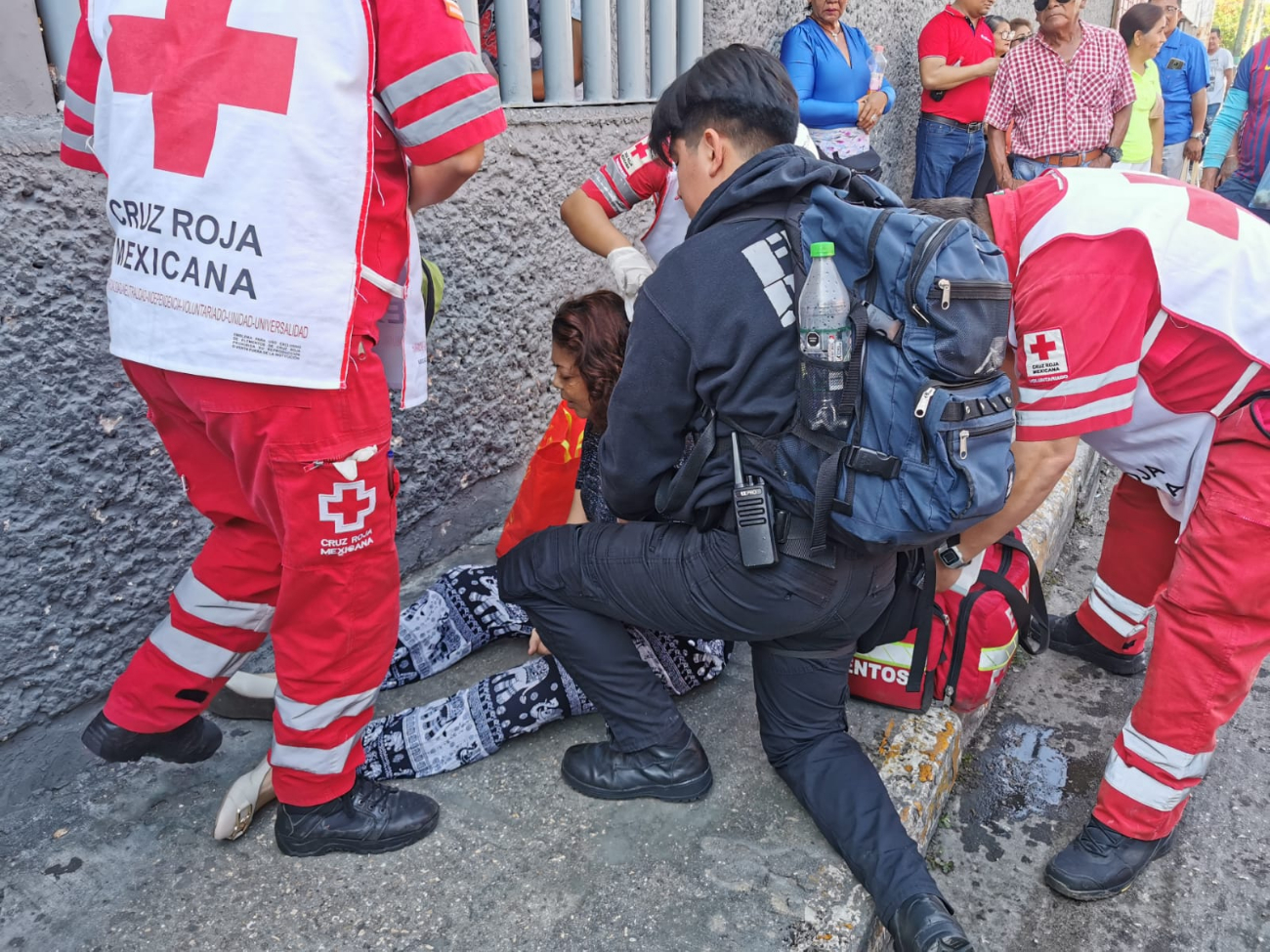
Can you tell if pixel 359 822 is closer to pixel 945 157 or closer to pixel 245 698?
pixel 245 698

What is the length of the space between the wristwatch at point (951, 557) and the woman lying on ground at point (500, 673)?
573 mm

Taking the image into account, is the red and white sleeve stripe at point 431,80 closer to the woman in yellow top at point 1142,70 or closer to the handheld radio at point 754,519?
the handheld radio at point 754,519

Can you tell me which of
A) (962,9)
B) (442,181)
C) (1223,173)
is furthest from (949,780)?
(962,9)

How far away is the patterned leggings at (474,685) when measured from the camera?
2.08 metres

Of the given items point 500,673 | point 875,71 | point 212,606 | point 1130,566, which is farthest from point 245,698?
point 875,71

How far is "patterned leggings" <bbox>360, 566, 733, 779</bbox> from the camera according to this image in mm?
2076

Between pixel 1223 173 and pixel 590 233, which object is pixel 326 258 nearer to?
pixel 590 233

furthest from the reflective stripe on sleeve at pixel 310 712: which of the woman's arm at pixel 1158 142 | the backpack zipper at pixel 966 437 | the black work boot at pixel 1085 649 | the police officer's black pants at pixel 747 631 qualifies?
the woman's arm at pixel 1158 142

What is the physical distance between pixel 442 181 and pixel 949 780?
5.97 feet

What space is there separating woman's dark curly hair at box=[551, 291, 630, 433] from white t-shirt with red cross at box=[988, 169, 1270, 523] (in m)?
0.91

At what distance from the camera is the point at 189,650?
1.84m

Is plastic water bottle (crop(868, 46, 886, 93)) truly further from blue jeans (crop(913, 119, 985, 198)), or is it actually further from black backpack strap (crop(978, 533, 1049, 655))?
black backpack strap (crop(978, 533, 1049, 655))

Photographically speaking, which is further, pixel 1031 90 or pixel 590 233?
pixel 1031 90

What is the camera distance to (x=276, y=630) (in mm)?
1694
